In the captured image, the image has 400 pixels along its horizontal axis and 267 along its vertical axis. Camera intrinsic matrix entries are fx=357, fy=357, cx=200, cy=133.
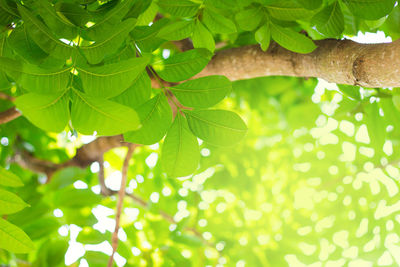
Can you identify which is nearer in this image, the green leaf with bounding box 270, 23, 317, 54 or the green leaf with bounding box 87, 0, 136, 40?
the green leaf with bounding box 87, 0, 136, 40

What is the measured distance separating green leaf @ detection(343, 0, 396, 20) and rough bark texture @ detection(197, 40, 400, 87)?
7 centimetres

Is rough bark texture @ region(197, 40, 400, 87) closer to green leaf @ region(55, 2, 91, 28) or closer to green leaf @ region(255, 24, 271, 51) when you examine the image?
green leaf @ region(255, 24, 271, 51)

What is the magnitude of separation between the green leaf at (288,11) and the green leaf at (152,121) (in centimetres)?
35

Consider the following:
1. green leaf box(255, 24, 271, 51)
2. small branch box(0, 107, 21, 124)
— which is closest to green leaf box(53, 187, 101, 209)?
small branch box(0, 107, 21, 124)

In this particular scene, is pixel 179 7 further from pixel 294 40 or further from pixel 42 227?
pixel 42 227

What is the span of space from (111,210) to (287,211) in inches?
43.0

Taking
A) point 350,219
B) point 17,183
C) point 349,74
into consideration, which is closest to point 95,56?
point 17,183

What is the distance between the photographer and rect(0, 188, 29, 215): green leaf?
82 centimetres

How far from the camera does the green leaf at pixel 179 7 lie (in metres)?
0.83

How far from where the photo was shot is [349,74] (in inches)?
33.4

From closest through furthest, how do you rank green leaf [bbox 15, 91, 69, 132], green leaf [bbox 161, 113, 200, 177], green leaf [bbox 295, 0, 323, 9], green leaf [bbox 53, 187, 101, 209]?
green leaf [bbox 15, 91, 69, 132]
green leaf [bbox 295, 0, 323, 9]
green leaf [bbox 161, 113, 200, 177]
green leaf [bbox 53, 187, 101, 209]

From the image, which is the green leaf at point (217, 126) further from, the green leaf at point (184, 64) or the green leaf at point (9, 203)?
the green leaf at point (9, 203)

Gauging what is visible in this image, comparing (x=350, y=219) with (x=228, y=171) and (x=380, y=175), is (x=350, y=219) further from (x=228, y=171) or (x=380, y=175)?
(x=228, y=171)

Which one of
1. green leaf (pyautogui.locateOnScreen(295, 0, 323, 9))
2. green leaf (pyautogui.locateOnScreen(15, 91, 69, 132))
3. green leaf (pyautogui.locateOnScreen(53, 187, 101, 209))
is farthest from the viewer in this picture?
green leaf (pyautogui.locateOnScreen(53, 187, 101, 209))
